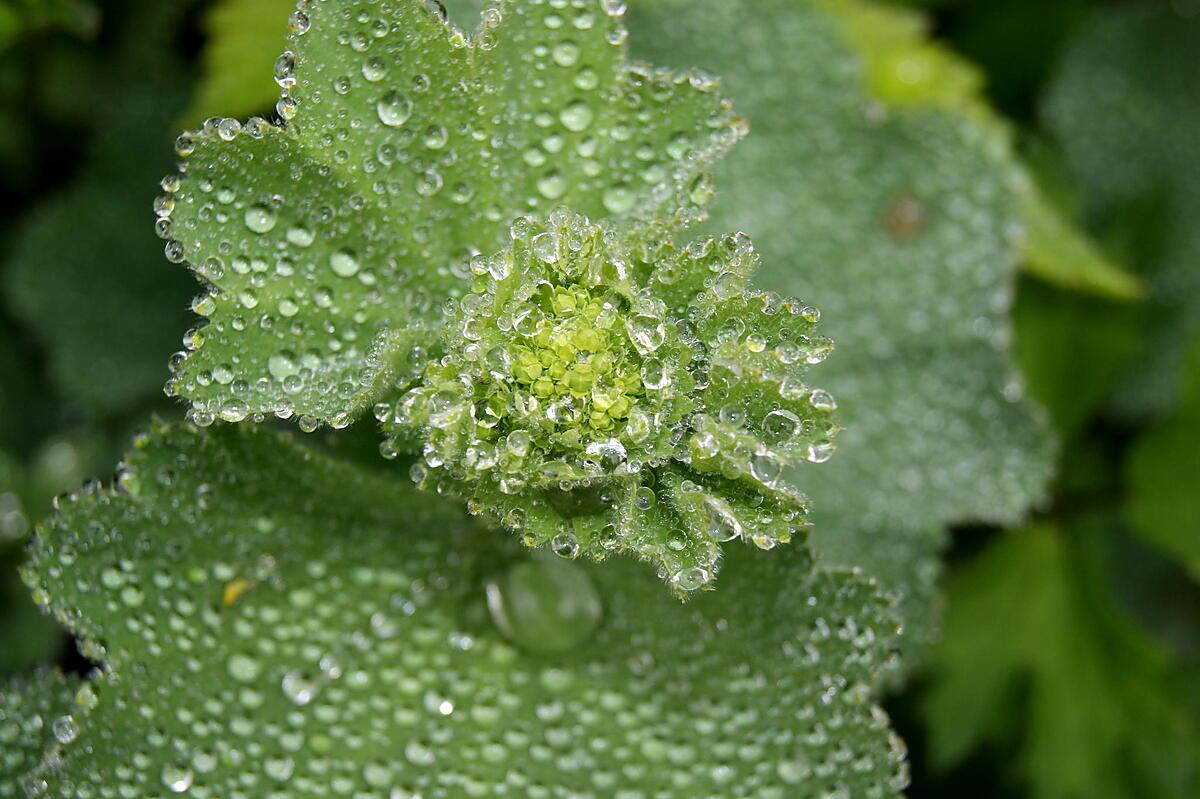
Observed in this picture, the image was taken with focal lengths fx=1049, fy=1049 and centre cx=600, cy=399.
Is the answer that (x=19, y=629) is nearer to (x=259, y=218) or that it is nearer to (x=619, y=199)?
(x=259, y=218)

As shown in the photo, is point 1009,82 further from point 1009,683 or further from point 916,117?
point 1009,683

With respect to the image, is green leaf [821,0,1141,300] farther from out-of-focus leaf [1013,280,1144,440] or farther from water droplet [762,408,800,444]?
water droplet [762,408,800,444]

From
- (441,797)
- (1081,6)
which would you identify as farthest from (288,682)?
(1081,6)

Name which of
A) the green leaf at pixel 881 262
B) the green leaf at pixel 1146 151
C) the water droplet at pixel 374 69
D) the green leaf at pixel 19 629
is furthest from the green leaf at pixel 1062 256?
the green leaf at pixel 19 629

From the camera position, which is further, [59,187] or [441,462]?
[59,187]

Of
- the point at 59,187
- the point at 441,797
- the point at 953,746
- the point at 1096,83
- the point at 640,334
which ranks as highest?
the point at 640,334

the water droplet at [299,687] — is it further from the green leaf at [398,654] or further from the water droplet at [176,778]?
the water droplet at [176,778]

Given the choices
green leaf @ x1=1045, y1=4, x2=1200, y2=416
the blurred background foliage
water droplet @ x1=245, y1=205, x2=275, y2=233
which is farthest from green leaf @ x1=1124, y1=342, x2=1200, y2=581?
water droplet @ x1=245, y1=205, x2=275, y2=233

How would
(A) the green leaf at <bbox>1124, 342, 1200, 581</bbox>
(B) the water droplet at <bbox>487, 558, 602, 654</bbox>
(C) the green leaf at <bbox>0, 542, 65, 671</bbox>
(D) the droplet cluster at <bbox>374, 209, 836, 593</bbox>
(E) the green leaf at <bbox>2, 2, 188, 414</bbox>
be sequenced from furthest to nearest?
(E) the green leaf at <bbox>2, 2, 188, 414</bbox> → (A) the green leaf at <bbox>1124, 342, 1200, 581</bbox> → (C) the green leaf at <bbox>0, 542, 65, 671</bbox> → (B) the water droplet at <bbox>487, 558, 602, 654</bbox> → (D) the droplet cluster at <bbox>374, 209, 836, 593</bbox>
